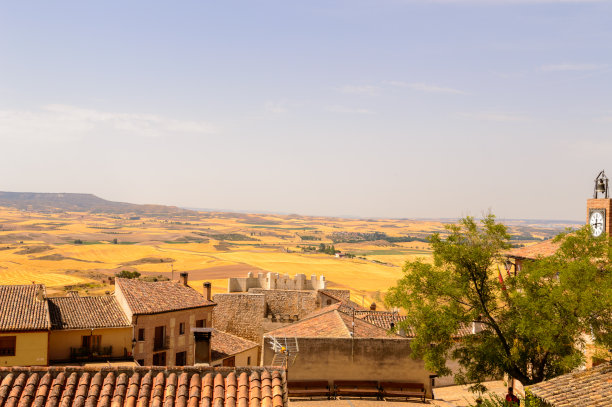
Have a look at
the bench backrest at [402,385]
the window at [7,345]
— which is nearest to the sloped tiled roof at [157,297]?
the window at [7,345]

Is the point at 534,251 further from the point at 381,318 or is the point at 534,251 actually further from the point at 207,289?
the point at 207,289

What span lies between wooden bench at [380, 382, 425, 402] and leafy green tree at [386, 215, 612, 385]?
6.51 ft

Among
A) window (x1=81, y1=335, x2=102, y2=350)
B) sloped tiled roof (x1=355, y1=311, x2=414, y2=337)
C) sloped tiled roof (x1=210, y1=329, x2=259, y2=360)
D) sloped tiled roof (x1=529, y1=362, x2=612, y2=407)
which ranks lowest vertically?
sloped tiled roof (x1=210, y1=329, x2=259, y2=360)

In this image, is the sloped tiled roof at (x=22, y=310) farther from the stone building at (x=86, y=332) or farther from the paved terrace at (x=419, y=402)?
the paved terrace at (x=419, y=402)

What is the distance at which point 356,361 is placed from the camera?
25453 millimetres

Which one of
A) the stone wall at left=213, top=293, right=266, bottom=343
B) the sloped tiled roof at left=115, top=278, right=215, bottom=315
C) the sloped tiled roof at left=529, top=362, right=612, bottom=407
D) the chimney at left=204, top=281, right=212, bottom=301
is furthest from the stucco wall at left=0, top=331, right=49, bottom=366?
the sloped tiled roof at left=529, top=362, right=612, bottom=407

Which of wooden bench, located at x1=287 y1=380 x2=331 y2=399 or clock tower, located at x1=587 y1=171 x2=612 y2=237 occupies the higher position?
clock tower, located at x1=587 y1=171 x2=612 y2=237

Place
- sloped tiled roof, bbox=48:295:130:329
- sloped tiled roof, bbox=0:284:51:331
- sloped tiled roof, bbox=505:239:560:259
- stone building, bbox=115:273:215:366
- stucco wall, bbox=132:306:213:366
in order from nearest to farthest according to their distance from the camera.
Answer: sloped tiled roof, bbox=0:284:51:331 < sloped tiled roof, bbox=505:239:560:259 < sloped tiled roof, bbox=48:295:130:329 < stucco wall, bbox=132:306:213:366 < stone building, bbox=115:273:215:366

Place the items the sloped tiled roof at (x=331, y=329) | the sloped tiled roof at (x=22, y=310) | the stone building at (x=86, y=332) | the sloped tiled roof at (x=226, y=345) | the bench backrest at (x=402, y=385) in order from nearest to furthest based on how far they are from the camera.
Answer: the bench backrest at (x=402, y=385)
the sloped tiled roof at (x=331, y=329)
the sloped tiled roof at (x=22, y=310)
the stone building at (x=86, y=332)
the sloped tiled roof at (x=226, y=345)

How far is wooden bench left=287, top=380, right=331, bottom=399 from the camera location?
966 inches

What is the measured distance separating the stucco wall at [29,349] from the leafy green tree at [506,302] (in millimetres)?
19031

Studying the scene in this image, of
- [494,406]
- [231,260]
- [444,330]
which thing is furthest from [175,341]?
[231,260]

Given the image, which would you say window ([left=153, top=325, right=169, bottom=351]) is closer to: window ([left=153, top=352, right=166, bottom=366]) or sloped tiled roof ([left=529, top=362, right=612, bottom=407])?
window ([left=153, top=352, right=166, bottom=366])

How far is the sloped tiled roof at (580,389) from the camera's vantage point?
16.8 metres
